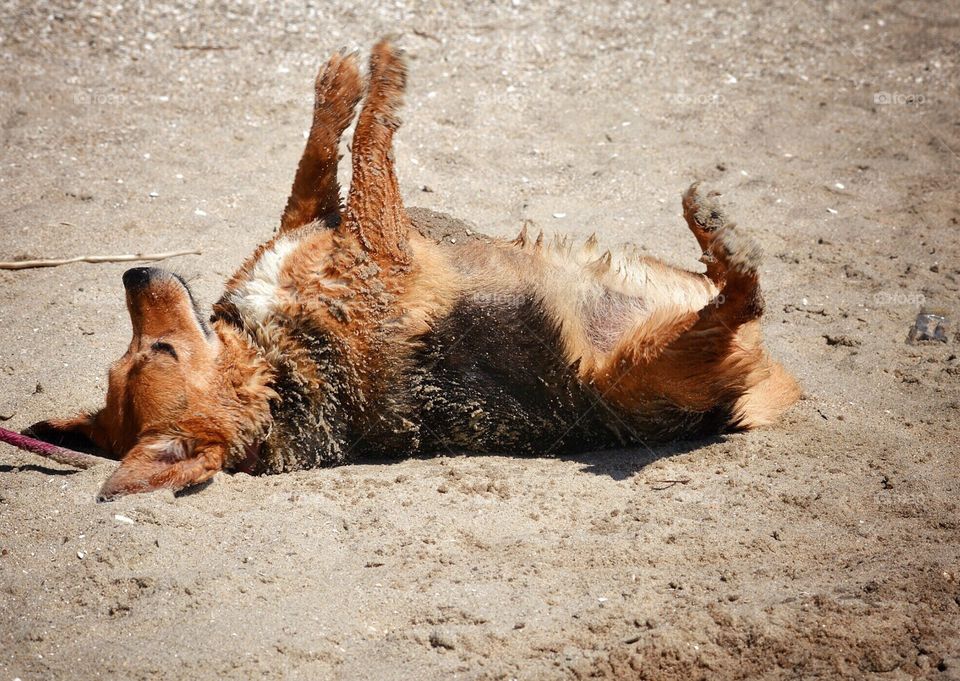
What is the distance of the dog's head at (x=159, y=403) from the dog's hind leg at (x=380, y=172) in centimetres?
89

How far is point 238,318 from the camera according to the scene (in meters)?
4.26

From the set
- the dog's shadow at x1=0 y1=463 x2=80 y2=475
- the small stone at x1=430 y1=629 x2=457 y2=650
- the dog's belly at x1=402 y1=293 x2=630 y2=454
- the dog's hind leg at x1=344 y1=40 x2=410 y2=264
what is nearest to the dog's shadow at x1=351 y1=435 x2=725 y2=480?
the dog's belly at x1=402 y1=293 x2=630 y2=454

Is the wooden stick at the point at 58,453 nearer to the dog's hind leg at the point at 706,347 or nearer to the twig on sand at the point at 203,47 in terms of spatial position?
the dog's hind leg at the point at 706,347

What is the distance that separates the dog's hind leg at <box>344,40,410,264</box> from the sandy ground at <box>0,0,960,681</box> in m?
1.10

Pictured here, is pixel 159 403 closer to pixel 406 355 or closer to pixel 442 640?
pixel 406 355

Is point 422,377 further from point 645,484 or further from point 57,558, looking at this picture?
point 57,558

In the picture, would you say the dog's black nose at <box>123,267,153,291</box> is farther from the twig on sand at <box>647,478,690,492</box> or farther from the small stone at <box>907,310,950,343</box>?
the small stone at <box>907,310,950,343</box>

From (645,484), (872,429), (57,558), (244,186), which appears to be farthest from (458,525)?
(244,186)

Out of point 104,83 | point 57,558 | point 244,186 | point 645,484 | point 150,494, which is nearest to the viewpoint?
point 57,558

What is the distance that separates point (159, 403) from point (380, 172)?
4.98 ft

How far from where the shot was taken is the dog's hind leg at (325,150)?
15.8ft

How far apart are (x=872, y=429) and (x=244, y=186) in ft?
14.3

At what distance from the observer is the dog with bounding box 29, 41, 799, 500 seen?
4039 mm

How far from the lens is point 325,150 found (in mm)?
4840
